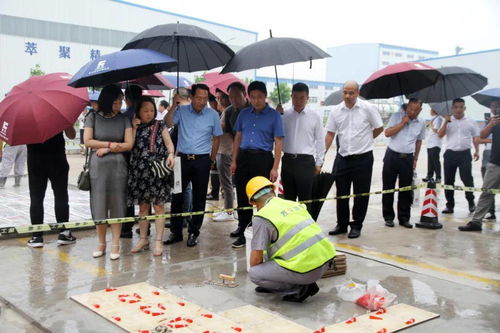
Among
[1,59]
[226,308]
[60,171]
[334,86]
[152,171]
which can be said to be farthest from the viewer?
[334,86]

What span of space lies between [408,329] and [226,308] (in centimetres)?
149

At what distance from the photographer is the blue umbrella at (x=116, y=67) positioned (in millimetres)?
5270

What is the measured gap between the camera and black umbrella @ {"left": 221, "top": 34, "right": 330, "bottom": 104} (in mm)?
5883

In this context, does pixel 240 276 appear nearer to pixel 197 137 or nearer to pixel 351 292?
pixel 351 292

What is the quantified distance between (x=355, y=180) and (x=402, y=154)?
1.08 meters

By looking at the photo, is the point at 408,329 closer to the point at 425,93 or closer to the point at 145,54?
the point at 145,54

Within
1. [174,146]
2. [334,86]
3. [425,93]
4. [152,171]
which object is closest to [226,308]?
[152,171]

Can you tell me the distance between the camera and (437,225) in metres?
7.63

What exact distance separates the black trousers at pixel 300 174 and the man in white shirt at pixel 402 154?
170cm

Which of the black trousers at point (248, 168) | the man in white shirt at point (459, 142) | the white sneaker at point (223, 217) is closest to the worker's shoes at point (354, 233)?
the black trousers at point (248, 168)

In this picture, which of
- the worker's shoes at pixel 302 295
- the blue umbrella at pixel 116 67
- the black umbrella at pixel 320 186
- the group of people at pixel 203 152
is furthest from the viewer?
the black umbrella at pixel 320 186

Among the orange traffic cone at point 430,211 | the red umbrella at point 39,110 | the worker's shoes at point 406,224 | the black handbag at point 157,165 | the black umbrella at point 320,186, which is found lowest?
the worker's shoes at point 406,224

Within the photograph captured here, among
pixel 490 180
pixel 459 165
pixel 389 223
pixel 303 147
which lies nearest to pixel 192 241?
pixel 303 147

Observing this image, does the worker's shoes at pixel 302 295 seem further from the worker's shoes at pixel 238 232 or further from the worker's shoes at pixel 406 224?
the worker's shoes at pixel 406 224
